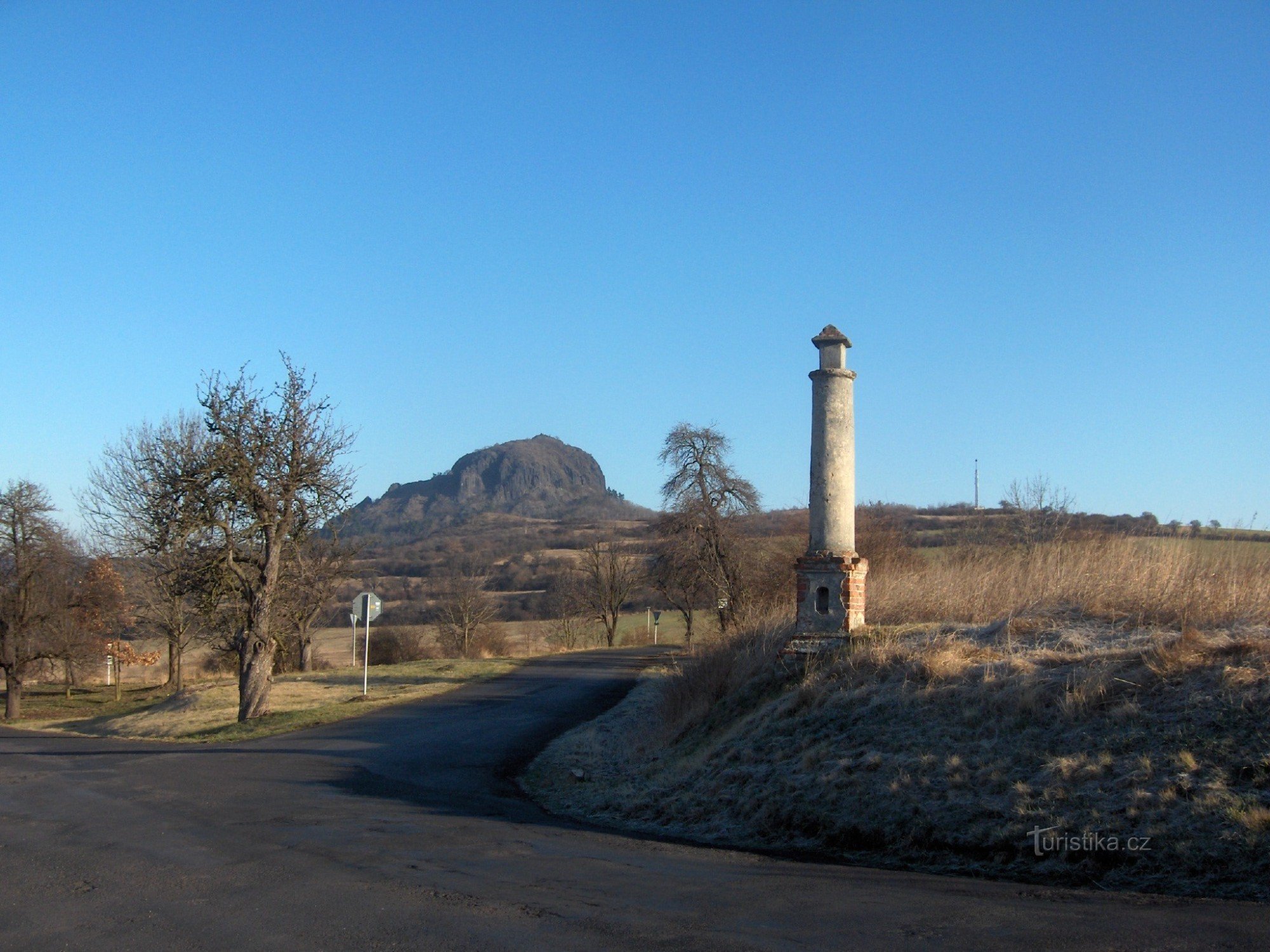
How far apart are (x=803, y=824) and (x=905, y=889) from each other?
2.43 metres

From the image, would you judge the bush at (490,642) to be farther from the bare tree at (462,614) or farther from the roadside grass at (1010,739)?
the roadside grass at (1010,739)

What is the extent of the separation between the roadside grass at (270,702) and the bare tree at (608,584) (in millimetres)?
21491

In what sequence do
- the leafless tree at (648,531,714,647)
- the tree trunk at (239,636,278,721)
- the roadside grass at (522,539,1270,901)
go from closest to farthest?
the roadside grass at (522,539,1270,901), the tree trunk at (239,636,278,721), the leafless tree at (648,531,714,647)

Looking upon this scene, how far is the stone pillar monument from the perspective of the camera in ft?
42.8

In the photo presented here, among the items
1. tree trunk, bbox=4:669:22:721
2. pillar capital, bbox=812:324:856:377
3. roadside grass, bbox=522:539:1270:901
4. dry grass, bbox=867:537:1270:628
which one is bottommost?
tree trunk, bbox=4:669:22:721

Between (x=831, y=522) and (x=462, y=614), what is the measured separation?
45613 millimetres

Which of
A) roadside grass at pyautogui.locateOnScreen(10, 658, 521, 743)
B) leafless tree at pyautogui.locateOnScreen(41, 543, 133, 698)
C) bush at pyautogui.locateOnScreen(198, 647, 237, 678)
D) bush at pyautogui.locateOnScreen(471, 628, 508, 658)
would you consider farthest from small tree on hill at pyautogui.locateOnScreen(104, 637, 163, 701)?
bush at pyautogui.locateOnScreen(471, 628, 508, 658)

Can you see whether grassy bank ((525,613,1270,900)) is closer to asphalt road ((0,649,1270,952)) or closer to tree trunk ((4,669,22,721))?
asphalt road ((0,649,1270,952))

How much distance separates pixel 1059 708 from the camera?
886cm

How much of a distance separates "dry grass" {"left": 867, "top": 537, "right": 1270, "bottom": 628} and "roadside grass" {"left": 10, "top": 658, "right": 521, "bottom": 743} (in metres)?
13.0

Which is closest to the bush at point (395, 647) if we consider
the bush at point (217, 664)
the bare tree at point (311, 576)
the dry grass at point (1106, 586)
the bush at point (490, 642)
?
the bush at point (490, 642)

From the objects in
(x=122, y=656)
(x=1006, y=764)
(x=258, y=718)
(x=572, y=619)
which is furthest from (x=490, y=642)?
(x=1006, y=764)

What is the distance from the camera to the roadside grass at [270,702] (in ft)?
70.8

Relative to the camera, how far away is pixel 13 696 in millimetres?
38094
